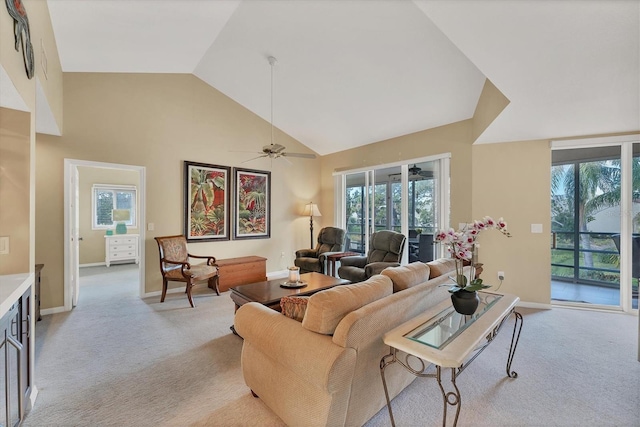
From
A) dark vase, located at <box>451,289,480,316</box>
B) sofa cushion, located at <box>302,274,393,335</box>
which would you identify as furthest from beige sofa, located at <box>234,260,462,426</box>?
dark vase, located at <box>451,289,480,316</box>

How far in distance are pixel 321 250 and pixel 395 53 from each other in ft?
12.1

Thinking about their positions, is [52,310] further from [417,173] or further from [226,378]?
[417,173]

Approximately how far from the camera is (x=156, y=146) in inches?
178

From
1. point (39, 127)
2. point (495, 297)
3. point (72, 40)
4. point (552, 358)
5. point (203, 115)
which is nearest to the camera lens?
point (495, 297)

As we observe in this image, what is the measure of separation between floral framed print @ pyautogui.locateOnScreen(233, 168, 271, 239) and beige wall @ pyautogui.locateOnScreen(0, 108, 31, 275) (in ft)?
11.2

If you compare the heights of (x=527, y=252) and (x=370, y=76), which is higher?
(x=370, y=76)

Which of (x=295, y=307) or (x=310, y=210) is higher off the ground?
(x=310, y=210)

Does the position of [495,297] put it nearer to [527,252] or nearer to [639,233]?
[527,252]

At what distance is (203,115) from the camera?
195 inches

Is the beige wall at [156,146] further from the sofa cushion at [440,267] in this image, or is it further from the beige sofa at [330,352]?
the sofa cushion at [440,267]

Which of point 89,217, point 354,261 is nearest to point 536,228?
point 354,261

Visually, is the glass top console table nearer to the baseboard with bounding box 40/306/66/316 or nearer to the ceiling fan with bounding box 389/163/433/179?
the ceiling fan with bounding box 389/163/433/179

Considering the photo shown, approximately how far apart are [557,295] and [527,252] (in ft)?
3.00

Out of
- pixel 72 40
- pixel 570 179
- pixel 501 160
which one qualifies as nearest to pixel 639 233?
pixel 570 179
